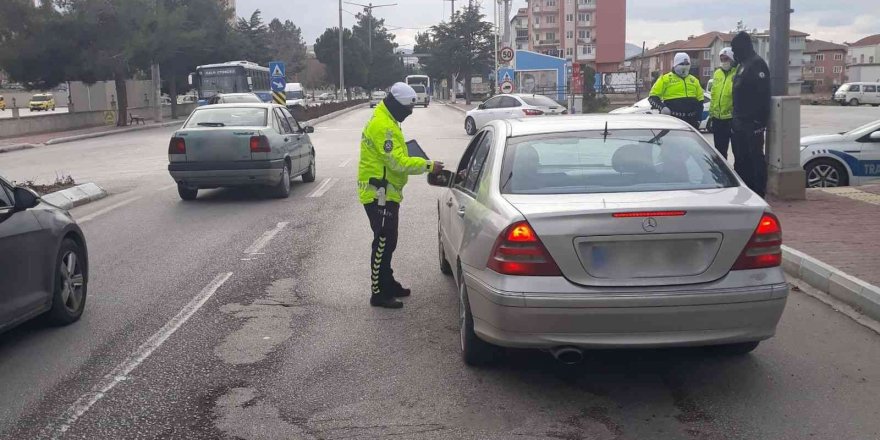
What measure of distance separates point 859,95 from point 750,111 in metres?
57.7

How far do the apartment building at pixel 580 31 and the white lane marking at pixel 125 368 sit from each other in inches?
4016

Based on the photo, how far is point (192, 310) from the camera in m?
7.20

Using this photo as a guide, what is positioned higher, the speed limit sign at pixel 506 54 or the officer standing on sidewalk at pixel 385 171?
the speed limit sign at pixel 506 54

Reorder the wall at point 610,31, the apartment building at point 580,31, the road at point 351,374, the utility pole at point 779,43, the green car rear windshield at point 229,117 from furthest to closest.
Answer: the apartment building at point 580,31
the wall at point 610,31
the green car rear windshield at point 229,117
the utility pole at point 779,43
the road at point 351,374

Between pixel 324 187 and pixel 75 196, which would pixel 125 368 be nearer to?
pixel 75 196

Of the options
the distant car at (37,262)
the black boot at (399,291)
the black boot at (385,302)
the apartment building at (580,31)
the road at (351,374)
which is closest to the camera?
the road at (351,374)

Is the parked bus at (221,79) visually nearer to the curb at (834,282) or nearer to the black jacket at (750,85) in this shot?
the black jacket at (750,85)

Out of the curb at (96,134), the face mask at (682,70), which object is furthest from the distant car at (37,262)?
the curb at (96,134)

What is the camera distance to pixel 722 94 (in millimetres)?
11984

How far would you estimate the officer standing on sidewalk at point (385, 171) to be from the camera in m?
6.88

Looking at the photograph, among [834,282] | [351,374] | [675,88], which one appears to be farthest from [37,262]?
[675,88]

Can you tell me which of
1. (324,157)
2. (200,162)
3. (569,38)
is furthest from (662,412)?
(569,38)

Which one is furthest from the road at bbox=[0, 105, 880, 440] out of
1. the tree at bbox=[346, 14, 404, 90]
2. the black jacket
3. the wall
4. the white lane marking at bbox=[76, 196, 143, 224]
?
the tree at bbox=[346, 14, 404, 90]

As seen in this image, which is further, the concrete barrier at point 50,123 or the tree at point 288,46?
the tree at point 288,46
